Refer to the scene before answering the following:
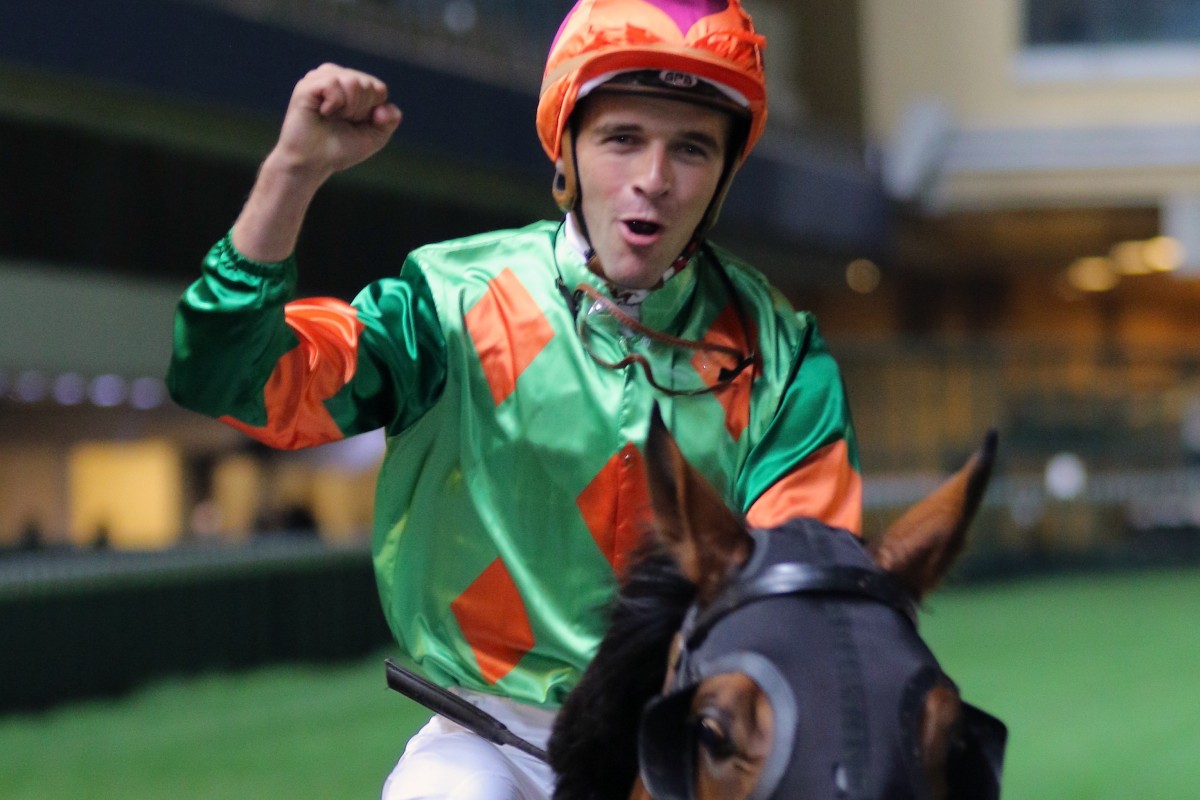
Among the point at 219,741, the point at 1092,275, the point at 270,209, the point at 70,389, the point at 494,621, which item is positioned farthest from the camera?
the point at 1092,275

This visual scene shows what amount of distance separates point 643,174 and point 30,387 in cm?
856

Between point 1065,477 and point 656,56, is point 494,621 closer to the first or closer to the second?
point 656,56

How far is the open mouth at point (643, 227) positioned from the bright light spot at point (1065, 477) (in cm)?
1316

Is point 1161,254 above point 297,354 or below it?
below

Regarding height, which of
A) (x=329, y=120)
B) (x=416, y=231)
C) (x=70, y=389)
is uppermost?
(x=329, y=120)

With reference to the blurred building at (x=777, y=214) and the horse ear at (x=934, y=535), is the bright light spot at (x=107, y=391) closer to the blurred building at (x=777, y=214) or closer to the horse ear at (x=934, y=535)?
the blurred building at (x=777, y=214)

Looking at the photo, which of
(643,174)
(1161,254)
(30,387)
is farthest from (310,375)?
(1161,254)

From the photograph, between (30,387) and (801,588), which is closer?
(801,588)

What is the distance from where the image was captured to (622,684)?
1.59m

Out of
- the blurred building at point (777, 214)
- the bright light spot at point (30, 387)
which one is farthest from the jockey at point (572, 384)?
the bright light spot at point (30, 387)

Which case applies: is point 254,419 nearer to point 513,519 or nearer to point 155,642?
point 513,519

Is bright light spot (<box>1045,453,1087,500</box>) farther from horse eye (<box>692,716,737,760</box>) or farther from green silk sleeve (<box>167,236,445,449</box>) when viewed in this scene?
horse eye (<box>692,716,737,760</box>)

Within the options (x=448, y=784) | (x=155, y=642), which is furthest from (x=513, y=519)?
(x=155, y=642)

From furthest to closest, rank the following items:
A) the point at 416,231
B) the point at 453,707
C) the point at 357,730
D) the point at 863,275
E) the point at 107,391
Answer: the point at 863,275 → the point at 416,231 → the point at 107,391 → the point at 357,730 → the point at 453,707
